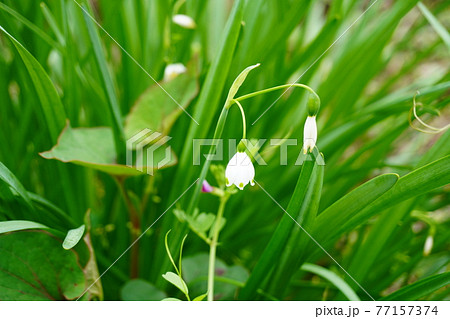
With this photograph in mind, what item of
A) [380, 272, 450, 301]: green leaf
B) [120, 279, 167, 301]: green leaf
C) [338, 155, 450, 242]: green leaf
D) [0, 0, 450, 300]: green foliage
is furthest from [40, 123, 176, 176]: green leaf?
[380, 272, 450, 301]: green leaf

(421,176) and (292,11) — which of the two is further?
(292,11)

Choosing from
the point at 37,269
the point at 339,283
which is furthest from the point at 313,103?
the point at 37,269

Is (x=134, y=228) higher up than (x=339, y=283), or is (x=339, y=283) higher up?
(x=339, y=283)

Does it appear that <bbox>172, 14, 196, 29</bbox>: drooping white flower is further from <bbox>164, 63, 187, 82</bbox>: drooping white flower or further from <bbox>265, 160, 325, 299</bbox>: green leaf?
<bbox>265, 160, 325, 299</bbox>: green leaf

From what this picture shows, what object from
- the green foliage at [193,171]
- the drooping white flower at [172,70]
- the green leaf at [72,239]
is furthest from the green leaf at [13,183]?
the drooping white flower at [172,70]

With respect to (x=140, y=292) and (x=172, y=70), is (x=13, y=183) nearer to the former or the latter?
(x=140, y=292)

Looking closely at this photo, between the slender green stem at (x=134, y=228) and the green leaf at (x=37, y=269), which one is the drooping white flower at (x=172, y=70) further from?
the green leaf at (x=37, y=269)
